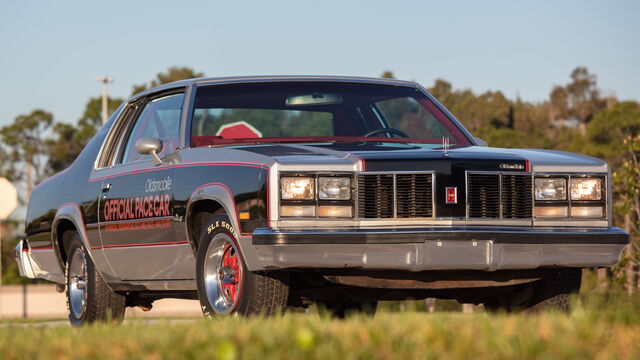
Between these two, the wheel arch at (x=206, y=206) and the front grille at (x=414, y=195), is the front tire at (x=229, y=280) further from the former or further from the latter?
the front grille at (x=414, y=195)

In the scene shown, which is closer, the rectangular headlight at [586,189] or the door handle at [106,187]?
the rectangular headlight at [586,189]

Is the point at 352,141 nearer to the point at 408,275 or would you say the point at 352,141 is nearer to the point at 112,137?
the point at 408,275

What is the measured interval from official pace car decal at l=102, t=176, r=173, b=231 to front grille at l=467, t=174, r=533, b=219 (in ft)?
6.48

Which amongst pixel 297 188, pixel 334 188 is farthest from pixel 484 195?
pixel 297 188

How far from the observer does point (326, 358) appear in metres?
4.55

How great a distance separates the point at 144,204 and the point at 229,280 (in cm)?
125

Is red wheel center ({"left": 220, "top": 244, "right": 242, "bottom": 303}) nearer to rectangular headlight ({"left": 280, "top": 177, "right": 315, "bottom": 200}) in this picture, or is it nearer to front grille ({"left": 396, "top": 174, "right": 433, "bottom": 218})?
rectangular headlight ({"left": 280, "top": 177, "right": 315, "bottom": 200})

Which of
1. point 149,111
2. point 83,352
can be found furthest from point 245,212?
point 149,111

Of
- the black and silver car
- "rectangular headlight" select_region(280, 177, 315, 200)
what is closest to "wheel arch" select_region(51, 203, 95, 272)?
the black and silver car

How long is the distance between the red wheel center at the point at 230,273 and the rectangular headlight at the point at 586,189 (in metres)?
2.02

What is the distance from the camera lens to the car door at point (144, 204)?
25.5ft

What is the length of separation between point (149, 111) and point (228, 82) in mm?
923

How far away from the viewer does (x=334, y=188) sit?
6684mm

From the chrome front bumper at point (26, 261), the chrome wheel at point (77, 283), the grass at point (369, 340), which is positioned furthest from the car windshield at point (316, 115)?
the chrome front bumper at point (26, 261)
